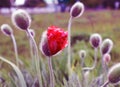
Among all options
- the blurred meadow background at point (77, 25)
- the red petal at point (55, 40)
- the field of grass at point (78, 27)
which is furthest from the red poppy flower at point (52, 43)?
the field of grass at point (78, 27)

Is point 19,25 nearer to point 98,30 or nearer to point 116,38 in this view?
point 116,38

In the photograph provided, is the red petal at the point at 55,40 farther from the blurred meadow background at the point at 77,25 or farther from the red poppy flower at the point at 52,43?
the blurred meadow background at the point at 77,25

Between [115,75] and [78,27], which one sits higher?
[115,75]

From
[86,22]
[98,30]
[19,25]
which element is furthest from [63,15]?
[19,25]

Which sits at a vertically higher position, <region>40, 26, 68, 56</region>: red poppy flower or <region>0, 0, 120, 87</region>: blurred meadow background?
<region>40, 26, 68, 56</region>: red poppy flower

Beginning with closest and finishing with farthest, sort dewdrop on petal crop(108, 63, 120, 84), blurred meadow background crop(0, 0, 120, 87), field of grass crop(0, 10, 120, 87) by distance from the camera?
dewdrop on petal crop(108, 63, 120, 84) < blurred meadow background crop(0, 0, 120, 87) < field of grass crop(0, 10, 120, 87)

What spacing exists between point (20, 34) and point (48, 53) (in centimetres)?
199

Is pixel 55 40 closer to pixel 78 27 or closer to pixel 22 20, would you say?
pixel 22 20

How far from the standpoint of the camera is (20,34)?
8.08ft

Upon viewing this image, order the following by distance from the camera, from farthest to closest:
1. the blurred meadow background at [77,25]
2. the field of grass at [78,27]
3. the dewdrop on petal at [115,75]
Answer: the field of grass at [78,27]
the blurred meadow background at [77,25]
the dewdrop on petal at [115,75]

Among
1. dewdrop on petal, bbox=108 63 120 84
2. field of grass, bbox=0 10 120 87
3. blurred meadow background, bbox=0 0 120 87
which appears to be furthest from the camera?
field of grass, bbox=0 10 120 87

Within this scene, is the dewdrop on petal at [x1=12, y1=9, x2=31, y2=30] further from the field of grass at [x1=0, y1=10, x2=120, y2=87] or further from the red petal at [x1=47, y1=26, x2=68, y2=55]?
the field of grass at [x1=0, y1=10, x2=120, y2=87]

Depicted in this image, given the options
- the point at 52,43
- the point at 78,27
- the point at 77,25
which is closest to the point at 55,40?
the point at 52,43

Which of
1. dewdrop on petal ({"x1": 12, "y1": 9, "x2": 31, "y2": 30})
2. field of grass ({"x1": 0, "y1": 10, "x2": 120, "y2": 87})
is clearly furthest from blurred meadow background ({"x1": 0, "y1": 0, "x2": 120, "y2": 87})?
dewdrop on petal ({"x1": 12, "y1": 9, "x2": 31, "y2": 30})
